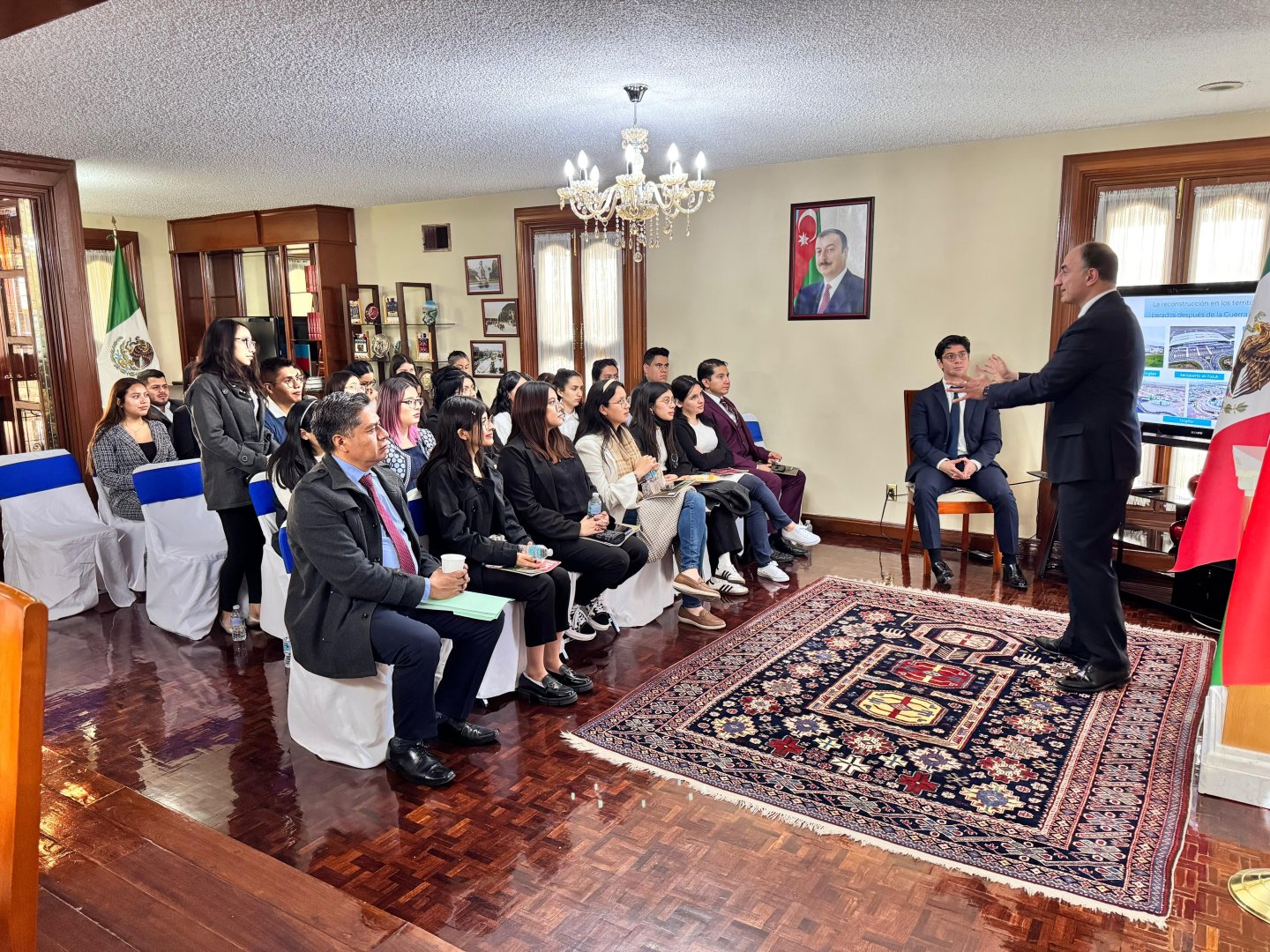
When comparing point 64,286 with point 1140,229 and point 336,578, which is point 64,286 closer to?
point 336,578

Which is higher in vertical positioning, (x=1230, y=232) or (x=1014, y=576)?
(x=1230, y=232)

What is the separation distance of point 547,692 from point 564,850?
1.03m

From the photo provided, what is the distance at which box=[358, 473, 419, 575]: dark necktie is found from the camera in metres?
3.02

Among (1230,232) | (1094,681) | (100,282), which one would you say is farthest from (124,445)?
(1230,232)

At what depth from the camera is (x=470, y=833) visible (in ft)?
8.77

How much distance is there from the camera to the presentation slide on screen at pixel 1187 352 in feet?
15.6

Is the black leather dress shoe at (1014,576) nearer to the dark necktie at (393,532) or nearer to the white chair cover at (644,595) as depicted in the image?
the white chair cover at (644,595)

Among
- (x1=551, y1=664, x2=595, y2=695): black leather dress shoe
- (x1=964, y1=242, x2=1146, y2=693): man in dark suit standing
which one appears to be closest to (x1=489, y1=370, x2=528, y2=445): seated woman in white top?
(x1=551, y1=664, x2=595, y2=695): black leather dress shoe

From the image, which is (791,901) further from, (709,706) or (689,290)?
(689,290)

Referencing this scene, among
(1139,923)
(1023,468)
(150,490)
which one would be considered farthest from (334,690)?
(1023,468)

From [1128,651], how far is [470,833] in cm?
310

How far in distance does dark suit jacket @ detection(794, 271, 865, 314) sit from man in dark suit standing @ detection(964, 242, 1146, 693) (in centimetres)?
270

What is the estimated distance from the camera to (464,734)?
3225mm

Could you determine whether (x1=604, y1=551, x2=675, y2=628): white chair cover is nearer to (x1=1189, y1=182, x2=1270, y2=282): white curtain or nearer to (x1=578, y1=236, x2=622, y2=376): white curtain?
(x1=578, y1=236, x2=622, y2=376): white curtain
